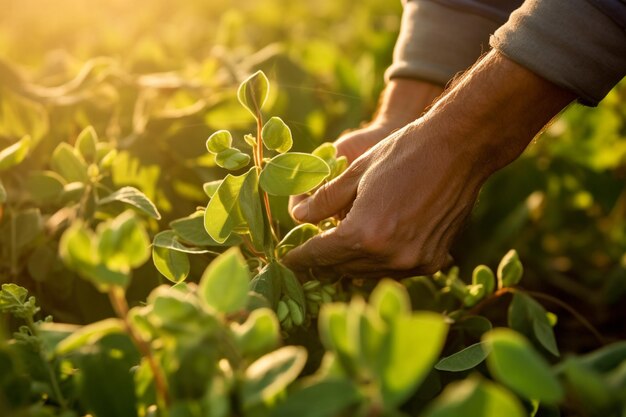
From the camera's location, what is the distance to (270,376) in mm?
651

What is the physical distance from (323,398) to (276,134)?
1.64 feet

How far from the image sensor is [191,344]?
0.66 meters

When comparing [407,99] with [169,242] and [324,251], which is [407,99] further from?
[169,242]

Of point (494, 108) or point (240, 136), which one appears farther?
point (240, 136)

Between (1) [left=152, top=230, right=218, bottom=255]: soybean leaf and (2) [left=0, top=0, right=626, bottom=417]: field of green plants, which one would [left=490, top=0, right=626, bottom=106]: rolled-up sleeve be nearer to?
(2) [left=0, top=0, right=626, bottom=417]: field of green plants

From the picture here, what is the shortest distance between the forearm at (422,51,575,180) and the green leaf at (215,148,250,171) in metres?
0.32

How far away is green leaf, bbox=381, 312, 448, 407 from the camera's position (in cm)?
59

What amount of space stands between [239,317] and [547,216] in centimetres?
169

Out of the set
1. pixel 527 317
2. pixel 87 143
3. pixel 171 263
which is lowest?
pixel 527 317

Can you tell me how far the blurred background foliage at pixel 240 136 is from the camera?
1.58 meters

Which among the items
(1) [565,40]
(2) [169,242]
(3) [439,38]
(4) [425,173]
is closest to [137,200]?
(2) [169,242]

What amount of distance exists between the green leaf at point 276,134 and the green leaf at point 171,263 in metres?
0.20

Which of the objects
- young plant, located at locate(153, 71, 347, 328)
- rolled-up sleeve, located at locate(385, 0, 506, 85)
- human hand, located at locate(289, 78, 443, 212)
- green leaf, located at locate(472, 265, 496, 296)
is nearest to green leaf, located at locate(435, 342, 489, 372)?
young plant, located at locate(153, 71, 347, 328)

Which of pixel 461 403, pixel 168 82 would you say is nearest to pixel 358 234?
pixel 461 403
